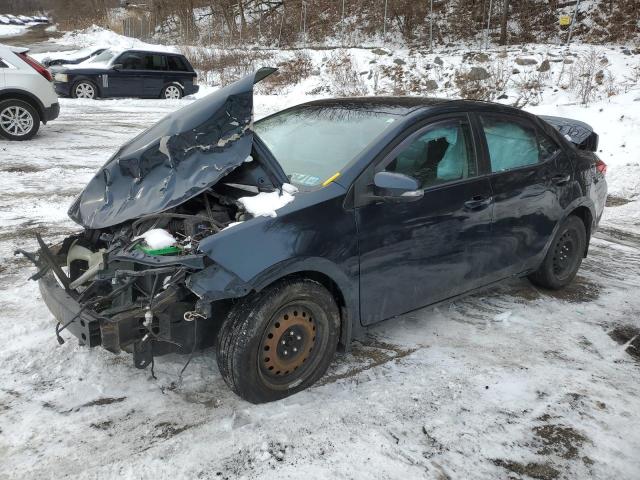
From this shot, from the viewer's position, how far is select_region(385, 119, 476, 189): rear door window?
3609 millimetres

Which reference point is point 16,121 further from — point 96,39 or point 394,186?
point 96,39

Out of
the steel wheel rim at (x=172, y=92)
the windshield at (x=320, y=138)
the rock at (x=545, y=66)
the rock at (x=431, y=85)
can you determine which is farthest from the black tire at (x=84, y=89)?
the windshield at (x=320, y=138)

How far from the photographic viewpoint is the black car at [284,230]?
115 inches

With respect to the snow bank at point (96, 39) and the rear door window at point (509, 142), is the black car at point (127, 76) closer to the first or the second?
the snow bank at point (96, 39)

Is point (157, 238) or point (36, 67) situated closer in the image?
point (157, 238)

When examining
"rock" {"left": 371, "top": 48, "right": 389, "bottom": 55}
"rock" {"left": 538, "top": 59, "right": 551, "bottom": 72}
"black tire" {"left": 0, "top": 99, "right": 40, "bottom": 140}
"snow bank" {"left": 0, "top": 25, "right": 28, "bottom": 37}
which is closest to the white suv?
"black tire" {"left": 0, "top": 99, "right": 40, "bottom": 140}

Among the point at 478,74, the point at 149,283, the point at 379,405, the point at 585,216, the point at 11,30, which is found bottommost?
the point at 379,405

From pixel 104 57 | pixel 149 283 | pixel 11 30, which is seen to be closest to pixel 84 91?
pixel 104 57

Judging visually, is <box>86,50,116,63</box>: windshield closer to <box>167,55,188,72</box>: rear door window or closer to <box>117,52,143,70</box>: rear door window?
<box>117,52,143,70</box>: rear door window

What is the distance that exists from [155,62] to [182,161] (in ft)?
52.0

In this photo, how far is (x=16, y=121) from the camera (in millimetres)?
10031

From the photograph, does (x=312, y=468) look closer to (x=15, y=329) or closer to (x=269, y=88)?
(x=15, y=329)

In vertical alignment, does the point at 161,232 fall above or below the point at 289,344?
above

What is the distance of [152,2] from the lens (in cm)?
3800
